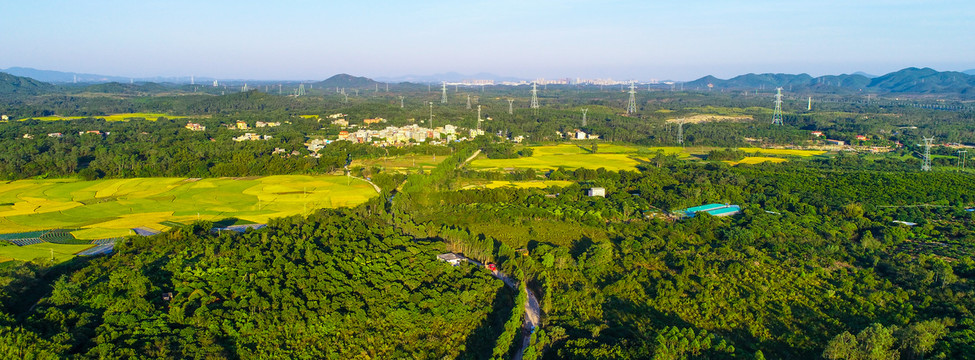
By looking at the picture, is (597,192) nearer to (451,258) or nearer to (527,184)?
(527,184)

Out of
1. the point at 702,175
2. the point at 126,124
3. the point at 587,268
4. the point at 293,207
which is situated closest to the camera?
the point at 587,268

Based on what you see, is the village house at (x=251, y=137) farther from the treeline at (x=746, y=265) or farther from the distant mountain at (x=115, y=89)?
the distant mountain at (x=115, y=89)

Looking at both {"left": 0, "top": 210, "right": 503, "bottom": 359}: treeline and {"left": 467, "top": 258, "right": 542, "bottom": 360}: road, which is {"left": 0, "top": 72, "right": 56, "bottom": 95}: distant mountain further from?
{"left": 467, "top": 258, "right": 542, "bottom": 360}: road

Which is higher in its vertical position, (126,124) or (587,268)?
(126,124)

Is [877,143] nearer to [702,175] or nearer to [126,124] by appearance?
[702,175]

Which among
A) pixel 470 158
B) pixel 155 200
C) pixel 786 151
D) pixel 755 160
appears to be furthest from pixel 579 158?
pixel 155 200

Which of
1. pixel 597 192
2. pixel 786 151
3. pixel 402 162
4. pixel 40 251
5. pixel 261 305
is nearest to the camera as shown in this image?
pixel 261 305

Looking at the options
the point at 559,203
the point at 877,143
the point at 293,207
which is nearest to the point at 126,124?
the point at 293,207
